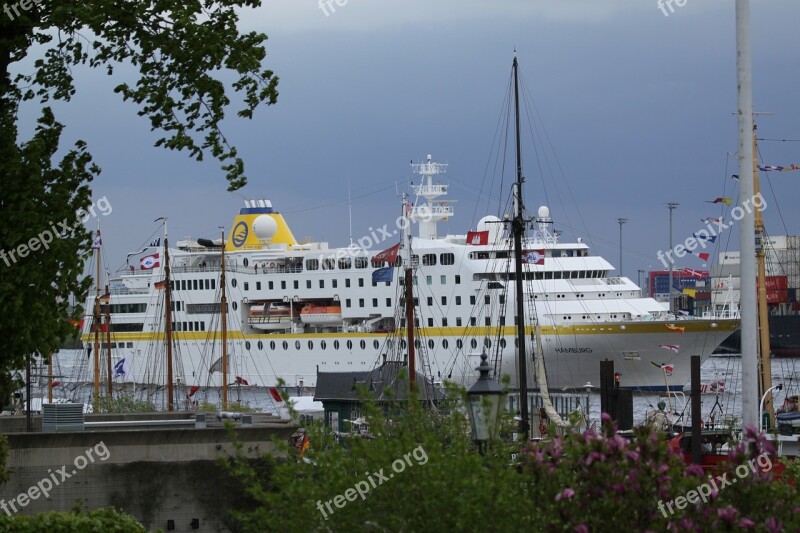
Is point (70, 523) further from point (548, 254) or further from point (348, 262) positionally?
point (348, 262)

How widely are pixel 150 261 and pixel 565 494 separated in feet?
189

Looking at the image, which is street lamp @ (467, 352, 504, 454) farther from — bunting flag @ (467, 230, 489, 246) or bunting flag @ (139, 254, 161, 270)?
bunting flag @ (139, 254, 161, 270)

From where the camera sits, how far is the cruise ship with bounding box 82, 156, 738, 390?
54.3 metres

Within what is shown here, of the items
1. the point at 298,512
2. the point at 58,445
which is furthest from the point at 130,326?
the point at 298,512

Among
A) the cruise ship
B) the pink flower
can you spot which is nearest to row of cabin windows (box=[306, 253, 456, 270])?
the cruise ship

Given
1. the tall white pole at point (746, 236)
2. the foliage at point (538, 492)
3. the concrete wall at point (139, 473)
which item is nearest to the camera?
the foliage at point (538, 492)

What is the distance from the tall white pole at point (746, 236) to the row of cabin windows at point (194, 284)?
175 feet

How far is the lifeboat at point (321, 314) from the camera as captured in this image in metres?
60.8

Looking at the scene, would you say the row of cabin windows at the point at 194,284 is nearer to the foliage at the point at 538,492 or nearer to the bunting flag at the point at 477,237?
the bunting flag at the point at 477,237

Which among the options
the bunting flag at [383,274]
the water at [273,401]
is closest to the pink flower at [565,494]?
the water at [273,401]

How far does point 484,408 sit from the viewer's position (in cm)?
962

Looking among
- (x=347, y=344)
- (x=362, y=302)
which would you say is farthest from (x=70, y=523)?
(x=347, y=344)

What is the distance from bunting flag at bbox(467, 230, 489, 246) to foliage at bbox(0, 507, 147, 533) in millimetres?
46191

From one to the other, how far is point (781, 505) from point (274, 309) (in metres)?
55.1
